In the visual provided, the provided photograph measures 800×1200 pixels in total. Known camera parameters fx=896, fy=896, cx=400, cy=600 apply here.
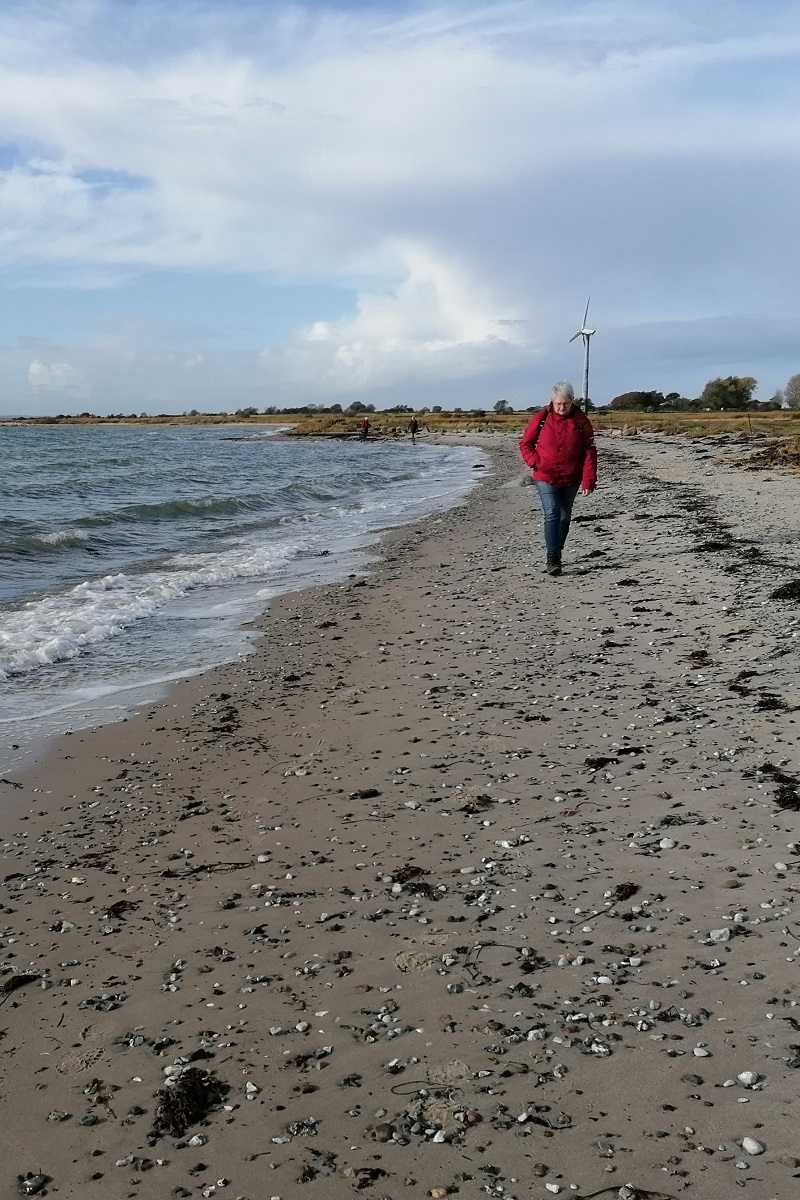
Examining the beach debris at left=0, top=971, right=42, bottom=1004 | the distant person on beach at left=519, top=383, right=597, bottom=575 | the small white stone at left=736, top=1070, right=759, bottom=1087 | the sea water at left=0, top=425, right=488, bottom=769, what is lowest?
the beach debris at left=0, top=971, right=42, bottom=1004

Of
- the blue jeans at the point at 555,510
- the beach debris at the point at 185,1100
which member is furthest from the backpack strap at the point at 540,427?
the beach debris at the point at 185,1100

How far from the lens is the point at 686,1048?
3.02 meters

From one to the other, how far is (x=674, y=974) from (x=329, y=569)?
Result: 1229 cm

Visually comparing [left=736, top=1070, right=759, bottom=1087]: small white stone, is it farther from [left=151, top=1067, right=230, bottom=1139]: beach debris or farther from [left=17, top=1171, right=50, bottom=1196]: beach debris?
[left=17, top=1171, right=50, bottom=1196]: beach debris

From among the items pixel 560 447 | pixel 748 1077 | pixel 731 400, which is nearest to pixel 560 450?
pixel 560 447

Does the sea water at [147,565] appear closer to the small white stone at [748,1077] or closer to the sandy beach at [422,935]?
→ the sandy beach at [422,935]

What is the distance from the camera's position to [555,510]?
11906 mm

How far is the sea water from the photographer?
28.6ft

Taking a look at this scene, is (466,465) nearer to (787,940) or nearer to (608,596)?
(608,596)

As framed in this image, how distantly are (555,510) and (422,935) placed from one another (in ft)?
28.4

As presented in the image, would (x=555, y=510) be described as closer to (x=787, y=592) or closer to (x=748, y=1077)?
(x=787, y=592)

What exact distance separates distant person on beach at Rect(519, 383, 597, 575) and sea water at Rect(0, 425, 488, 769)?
408cm

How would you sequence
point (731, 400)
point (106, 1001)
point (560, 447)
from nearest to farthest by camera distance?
1. point (106, 1001)
2. point (560, 447)
3. point (731, 400)

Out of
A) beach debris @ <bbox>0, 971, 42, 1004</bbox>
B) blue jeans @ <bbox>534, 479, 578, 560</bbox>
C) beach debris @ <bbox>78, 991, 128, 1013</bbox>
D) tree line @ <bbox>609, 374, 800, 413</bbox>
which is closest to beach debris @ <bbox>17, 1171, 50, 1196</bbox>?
beach debris @ <bbox>78, 991, 128, 1013</bbox>
